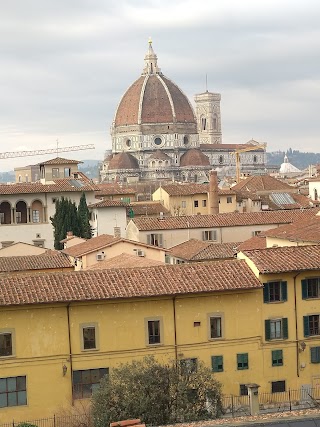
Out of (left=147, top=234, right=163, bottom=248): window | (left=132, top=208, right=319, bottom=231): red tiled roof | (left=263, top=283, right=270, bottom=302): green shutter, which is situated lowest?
(left=263, top=283, right=270, bottom=302): green shutter

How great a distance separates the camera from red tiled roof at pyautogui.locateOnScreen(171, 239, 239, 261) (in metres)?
42.7

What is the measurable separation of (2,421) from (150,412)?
17.4ft

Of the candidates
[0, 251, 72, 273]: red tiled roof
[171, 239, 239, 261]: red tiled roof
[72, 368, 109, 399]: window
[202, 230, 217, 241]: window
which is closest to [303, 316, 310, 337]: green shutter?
[72, 368, 109, 399]: window

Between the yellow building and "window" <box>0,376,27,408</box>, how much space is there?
0.03 metres

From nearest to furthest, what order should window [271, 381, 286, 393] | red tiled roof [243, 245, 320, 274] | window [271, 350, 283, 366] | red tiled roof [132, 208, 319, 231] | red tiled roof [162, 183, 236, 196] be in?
1. window [271, 381, 286, 393]
2. window [271, 350, 283, 366]
3. red tiled roof [243, 245, 320, 274]
4. red tiled roof [132, 208, 319, 231]
5. red tiled roof [162, 183, 236, 196]

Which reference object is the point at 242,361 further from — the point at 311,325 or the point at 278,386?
the point at 311,325

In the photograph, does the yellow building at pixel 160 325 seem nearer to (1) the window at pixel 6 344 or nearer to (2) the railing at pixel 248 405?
(1) the window at pixel 6 344

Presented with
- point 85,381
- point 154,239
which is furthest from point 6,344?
point 154,239

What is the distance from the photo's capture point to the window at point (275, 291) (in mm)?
28453

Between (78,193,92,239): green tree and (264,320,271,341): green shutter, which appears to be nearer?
(264,320,271,341): green shutter

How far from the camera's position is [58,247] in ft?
194

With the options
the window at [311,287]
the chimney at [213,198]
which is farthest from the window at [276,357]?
the chimney at [213,198]

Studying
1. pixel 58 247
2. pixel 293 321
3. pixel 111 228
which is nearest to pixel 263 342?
pixel 293 321

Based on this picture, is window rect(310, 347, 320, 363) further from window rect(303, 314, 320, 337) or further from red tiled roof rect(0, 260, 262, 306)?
red tiled roof rect(0, 260, 262, 306)
